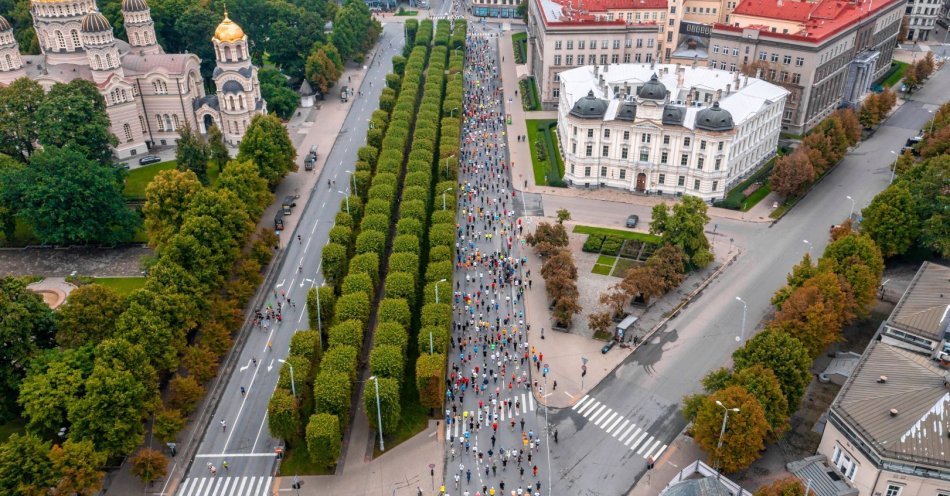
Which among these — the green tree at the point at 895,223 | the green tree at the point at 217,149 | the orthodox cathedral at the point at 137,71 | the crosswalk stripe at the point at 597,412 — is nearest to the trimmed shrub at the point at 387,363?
the crosswalk stripe at the point at 597,412

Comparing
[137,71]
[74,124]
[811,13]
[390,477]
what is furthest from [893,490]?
[137,71]

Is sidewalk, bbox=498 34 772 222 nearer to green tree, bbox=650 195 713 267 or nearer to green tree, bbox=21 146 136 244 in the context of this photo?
green tree, bbox=650 195 713 267

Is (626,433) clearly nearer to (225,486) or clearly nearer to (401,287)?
(401,287)

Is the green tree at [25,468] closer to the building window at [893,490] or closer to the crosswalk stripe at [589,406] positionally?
the crosswalk stripe at [589,406]

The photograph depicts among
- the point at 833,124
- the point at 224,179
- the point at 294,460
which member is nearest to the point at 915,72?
the point at 833,124

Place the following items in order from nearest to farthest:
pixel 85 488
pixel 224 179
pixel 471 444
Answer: pixel 85 488
pixel 471 444
pixel 224 179

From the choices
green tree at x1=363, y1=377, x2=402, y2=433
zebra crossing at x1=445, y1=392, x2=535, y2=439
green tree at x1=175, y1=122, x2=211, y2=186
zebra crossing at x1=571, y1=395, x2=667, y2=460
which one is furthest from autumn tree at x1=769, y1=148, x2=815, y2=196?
green tree at x1=175, y1=122, x2=211, y2=186

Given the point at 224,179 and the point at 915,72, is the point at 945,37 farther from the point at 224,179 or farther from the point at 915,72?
the point at 224,179
